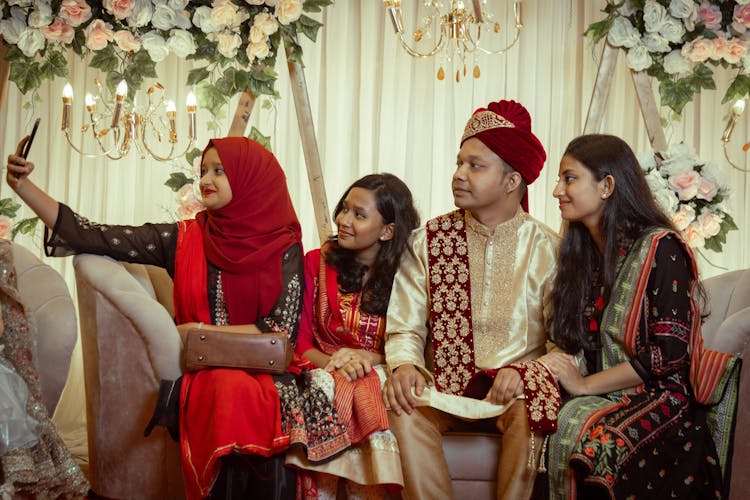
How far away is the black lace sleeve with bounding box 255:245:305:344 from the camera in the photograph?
3133mm

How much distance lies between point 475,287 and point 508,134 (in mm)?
540

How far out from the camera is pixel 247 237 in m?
3.20

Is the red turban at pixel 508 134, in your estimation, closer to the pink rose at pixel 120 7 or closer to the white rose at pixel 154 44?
the white rose at pixel 154 44

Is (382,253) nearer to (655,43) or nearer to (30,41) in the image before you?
(655,43)

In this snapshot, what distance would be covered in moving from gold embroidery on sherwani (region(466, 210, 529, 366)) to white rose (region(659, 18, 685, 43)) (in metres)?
1.11

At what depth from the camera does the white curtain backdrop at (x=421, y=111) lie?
16.1 feet

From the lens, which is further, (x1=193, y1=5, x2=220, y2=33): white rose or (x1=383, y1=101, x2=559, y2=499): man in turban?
(x1=193, y1=5, x2=220, y2=33): white rose

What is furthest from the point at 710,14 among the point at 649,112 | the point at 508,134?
the point at 508,134

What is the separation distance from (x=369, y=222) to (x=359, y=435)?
85cm

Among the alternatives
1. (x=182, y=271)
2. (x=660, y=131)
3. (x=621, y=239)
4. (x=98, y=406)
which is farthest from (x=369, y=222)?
(x=660, y=131)

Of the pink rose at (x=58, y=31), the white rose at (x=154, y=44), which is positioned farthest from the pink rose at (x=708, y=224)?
the pink rose at (x=58, y=31)

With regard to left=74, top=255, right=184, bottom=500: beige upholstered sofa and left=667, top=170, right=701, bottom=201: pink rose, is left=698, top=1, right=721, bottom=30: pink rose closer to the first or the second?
left=667, top=170, right=701, bottom=201: pink rose

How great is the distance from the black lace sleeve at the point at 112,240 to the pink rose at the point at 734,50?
233 centimetres

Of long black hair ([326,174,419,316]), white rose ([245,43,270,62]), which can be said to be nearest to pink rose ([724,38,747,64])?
long black hair ([326,174,419,316])
